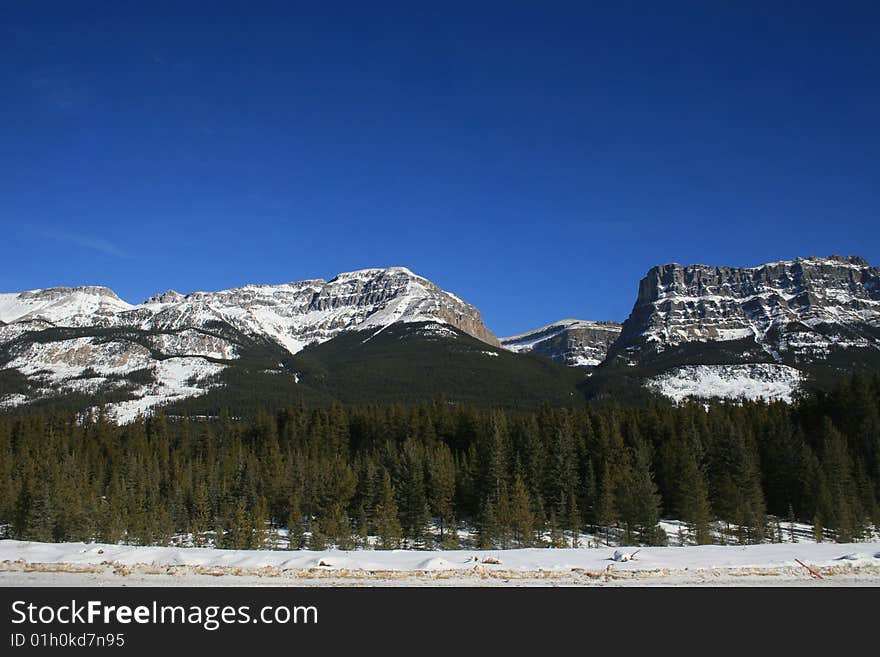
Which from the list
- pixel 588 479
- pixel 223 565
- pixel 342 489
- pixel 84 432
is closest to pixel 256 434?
pixel 84 432

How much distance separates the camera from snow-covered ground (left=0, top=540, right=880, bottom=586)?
24375 mm

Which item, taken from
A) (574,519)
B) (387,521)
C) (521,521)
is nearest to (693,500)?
(574,519)

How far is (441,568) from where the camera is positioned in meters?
26.2

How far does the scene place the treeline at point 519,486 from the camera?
58.8 meters

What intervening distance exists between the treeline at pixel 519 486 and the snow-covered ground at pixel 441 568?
23882mm

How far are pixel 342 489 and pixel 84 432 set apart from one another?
60.2 m

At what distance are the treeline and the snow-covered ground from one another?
23.9 meters

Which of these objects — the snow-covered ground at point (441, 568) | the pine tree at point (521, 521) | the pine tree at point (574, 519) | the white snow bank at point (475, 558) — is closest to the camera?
the snow-covered ground at point (441, 568)

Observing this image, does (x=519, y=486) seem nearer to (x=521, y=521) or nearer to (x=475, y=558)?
(x=521, y=521)

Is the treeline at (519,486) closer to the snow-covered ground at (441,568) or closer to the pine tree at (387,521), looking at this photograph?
the pine tree at (387,521)

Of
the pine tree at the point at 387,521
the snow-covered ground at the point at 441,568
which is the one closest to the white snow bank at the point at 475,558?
the snow-covered ground at the point at 441,568

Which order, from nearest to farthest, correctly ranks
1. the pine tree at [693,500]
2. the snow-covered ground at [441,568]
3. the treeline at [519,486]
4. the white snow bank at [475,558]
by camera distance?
the snow-covered ground at [441,568]
the white snow bank at [475,558]
the pine tree at [693,500]
the treeline at [519,486]
